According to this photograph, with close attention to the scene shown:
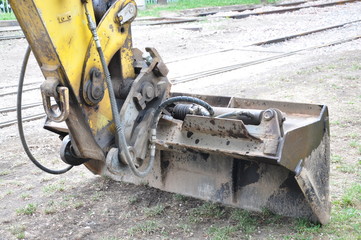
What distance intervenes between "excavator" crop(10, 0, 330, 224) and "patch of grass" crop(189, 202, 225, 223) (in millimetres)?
64

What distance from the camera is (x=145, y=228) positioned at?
158 inches

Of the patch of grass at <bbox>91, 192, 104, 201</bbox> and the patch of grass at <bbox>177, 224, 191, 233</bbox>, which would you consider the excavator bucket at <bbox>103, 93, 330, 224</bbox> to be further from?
the patch of grass at <bbox>91, 192, 104, 201</bbox>

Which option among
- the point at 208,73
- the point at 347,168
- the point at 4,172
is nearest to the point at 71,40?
the point at 4,172

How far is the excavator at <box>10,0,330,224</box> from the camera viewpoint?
10.6 ft

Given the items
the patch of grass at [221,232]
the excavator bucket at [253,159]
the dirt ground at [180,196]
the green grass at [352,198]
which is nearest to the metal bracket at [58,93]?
the excavator bucket at [253,159]

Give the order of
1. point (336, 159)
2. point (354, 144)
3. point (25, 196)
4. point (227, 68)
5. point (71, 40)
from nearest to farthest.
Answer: point (71, 40)
point (25, 196)
point (336, 159)
point (354, 144)
point (227, 68)

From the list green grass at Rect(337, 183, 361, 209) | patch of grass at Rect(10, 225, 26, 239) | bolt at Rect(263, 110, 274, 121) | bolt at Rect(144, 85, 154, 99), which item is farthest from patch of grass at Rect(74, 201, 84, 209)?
green grass at Rect(337, 183, 361, 209)

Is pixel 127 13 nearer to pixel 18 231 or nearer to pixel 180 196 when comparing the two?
pixel 180 196

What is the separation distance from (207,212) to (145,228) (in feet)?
1.70

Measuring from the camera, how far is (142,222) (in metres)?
4.15

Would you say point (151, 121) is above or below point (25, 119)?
above

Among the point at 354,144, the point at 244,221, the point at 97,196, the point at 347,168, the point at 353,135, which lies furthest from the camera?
the point at 353,135

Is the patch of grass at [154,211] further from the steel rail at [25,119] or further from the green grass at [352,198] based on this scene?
the steel rail at [25,119]

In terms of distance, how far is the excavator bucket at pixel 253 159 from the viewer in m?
3.51
